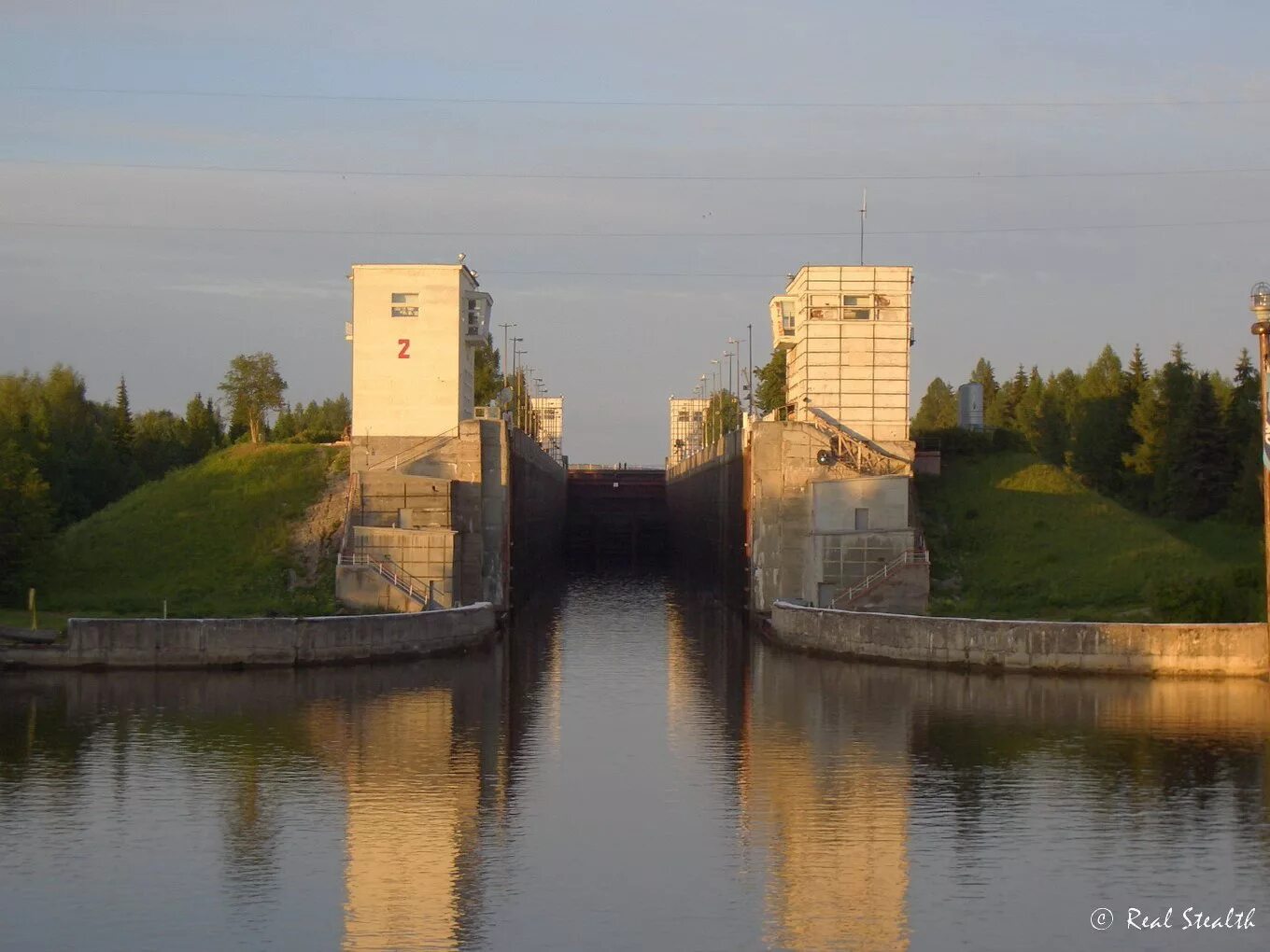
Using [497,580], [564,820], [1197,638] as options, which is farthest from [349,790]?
[497,580]

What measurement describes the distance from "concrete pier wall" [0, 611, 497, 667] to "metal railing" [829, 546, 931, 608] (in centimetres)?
1391

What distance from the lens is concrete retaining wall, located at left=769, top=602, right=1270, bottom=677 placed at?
120 feet

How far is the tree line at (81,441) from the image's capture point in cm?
4488

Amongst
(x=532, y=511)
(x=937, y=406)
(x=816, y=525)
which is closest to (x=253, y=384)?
(x=532, y=511)

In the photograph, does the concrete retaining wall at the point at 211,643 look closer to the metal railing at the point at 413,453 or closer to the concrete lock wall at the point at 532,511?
the metal railing at the point at 413,453

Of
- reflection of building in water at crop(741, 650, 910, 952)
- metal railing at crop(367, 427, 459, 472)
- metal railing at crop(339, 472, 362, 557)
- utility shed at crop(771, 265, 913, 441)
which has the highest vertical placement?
utility shed at crop(771, 265, 913, 441)

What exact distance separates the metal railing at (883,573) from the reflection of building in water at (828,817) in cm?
947

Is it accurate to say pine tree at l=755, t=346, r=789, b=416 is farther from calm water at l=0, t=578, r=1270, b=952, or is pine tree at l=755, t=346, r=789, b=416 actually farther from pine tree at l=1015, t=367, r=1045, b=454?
calm water at l=0, t=578, r=1270, b=952

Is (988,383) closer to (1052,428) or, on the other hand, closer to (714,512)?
(1052,428)

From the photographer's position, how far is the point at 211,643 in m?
37.0

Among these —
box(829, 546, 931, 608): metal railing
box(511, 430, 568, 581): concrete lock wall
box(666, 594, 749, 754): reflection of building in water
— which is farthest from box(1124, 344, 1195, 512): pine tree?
box(829, 546, 931, 608): metal railing

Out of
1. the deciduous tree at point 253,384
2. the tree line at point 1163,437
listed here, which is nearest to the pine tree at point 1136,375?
the tree line at point 1163,437

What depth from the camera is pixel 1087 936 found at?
55.9 feet

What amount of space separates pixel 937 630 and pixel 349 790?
62.5 ft
